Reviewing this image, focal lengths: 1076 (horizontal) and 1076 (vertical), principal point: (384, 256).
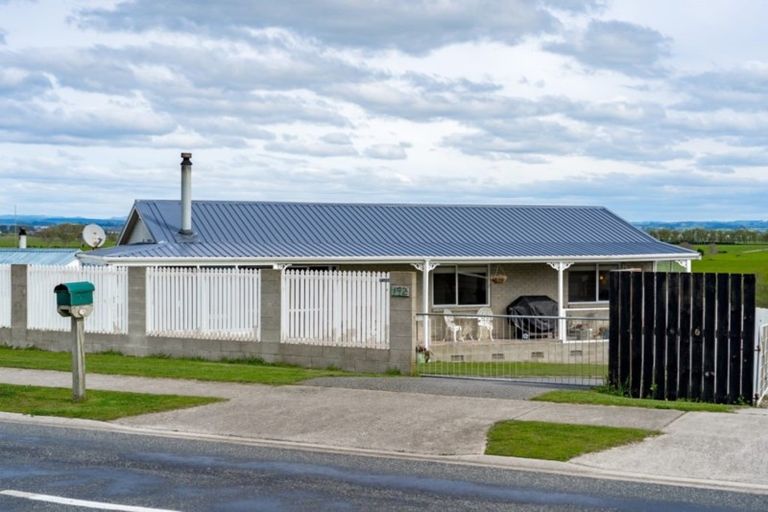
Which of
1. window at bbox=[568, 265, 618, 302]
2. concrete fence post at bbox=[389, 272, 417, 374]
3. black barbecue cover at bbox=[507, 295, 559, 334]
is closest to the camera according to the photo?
concrete fence post at bbox=[389, 272, 417, 374]

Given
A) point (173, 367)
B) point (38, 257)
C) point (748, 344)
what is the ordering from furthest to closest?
point (38, 257) < point (173, 367) < point (748, 344)

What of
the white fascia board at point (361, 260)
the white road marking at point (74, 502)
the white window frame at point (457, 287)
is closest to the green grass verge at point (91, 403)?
the white road marking at point (74, 502)

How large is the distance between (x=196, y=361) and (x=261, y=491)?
11.3m

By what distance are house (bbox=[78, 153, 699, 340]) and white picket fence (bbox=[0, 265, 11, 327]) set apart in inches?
142

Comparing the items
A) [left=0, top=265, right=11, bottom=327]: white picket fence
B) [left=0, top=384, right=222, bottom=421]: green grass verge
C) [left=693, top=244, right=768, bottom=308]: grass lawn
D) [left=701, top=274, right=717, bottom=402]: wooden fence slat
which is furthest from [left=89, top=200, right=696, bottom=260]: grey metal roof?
[left=701, top=274, right=717, bottom=402]: wooden fence slat

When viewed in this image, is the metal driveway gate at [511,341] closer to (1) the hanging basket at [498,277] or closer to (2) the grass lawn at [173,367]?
(1) the hanging basket at [498,277]

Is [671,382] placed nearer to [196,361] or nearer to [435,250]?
[196,361]

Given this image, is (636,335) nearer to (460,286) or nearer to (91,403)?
(91,403)

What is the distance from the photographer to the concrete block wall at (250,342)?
1752 cm

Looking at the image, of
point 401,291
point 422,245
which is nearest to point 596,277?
point 422,245

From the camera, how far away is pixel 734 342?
1359 centimetres

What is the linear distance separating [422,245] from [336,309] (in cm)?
1353

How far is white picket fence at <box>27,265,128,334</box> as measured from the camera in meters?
21.7

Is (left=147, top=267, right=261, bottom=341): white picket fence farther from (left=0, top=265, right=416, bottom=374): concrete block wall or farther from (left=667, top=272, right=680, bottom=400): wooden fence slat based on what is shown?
(left=667, top=272, right=680, bottom=400): wooden fence slat
